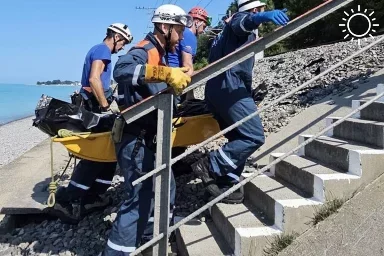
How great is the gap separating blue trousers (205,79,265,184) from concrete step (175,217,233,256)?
1.59 ft

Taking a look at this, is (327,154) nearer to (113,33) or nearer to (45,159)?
(113,33)

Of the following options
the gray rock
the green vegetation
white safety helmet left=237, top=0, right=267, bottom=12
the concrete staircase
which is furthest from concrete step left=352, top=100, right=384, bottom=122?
the gray rock

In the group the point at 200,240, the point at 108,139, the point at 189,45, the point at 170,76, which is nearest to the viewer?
the point at 170,76

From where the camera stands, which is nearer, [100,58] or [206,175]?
[206,175]

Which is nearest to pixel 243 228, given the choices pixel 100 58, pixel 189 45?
pixel 189 45

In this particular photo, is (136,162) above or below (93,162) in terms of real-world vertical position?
above

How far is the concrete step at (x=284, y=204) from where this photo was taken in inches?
125

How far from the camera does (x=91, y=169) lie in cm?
489

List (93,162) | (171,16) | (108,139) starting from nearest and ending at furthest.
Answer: (171,16), (108,139), (93,162)

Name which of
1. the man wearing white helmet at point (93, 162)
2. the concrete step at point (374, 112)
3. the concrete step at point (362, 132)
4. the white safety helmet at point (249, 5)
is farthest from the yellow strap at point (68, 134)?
the concrete step at point (374, 112)

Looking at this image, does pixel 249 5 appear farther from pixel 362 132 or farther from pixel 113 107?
pixel 113 107

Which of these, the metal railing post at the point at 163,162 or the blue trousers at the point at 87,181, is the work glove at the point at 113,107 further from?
the metal railing post at the point at 163,162

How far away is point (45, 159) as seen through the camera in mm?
10625

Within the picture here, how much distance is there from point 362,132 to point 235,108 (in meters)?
1.12
